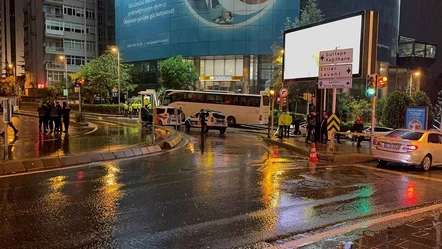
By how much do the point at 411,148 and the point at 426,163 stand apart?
92 centimetres

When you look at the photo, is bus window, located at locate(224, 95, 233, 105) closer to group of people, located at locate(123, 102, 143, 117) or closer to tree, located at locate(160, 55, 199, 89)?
group of people, located at locate(123, 102, 143, 117)

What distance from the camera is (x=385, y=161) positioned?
1423 cm

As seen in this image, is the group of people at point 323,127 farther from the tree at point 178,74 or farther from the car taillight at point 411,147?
the tree at point 178,74

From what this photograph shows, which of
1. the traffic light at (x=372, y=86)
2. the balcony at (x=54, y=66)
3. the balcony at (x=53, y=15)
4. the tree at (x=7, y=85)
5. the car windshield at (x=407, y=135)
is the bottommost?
the car windshield at (x=407, y=135)

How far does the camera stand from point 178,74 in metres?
54.5

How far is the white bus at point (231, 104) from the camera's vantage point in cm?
3738

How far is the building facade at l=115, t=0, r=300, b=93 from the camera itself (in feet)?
182

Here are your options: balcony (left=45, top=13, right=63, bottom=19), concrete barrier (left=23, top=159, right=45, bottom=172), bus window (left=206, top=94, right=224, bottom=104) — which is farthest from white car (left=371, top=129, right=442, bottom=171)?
balcony (left=45, top=13, right=63, bottom=19)

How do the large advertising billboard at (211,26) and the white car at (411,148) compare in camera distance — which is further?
the large advertising billboard at (211,26)

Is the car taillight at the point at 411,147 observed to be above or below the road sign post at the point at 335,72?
below

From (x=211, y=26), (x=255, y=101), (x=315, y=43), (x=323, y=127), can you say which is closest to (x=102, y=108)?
(x=211, y=26)

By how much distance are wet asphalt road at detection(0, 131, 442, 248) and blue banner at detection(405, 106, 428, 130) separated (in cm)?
805

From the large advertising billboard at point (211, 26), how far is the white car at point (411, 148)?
140 feet

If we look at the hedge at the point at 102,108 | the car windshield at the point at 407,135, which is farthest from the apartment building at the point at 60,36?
the car windshield at the point at 407,135
